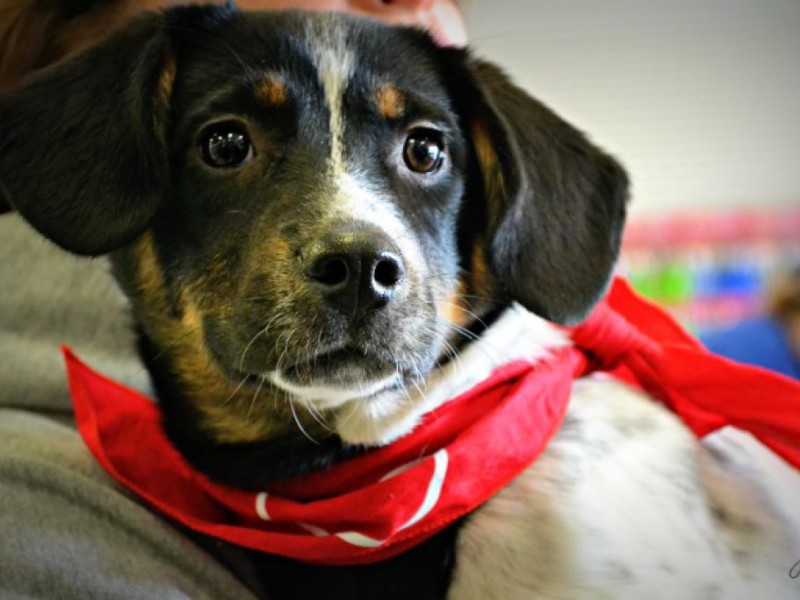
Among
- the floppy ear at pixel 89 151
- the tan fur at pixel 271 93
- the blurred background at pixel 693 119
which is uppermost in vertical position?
the tan fur at pixel 271 93

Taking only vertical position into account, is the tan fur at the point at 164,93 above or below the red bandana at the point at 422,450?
above

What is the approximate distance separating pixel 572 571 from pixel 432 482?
213 millimetres

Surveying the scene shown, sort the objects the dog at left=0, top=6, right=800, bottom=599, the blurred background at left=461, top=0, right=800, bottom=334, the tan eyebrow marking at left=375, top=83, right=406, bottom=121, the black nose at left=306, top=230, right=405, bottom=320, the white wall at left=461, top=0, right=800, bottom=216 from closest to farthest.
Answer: the black nose at left=306, top=230, right=405, bottom=320 < the dog at left=0, top=6, right=800, bottom=599 < the tan eyebrow marking at left=375, top=83, right=406, bottom=121 < the blurred background at left=461, top=0, right=800, bottom=334 < the white wall at left=461, top=0, right=800, bottom=216

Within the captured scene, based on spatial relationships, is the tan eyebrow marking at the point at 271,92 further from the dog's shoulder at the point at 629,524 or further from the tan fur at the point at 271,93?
the dog's shoulder at the point at 629,524

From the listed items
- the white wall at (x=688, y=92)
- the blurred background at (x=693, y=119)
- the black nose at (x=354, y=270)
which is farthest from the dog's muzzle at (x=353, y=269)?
the white wall at (x=688, y=92)

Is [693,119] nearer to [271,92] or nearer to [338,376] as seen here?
[271,92]

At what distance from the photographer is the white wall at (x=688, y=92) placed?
4.09m

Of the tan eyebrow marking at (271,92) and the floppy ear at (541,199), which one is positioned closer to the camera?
the tan eyebrow marking at (271,92)

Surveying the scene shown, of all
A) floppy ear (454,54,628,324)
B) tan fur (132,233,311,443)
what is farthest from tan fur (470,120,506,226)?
tan fur (132,233,311,443)

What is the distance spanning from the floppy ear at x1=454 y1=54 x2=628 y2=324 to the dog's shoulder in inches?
8.8

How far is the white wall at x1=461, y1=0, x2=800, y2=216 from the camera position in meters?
4.09

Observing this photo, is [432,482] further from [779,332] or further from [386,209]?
[779,332]

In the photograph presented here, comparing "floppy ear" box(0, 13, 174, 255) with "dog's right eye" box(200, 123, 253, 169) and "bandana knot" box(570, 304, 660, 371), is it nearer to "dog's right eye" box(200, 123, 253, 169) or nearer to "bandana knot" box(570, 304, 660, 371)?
"dog's right eye" box(200, 123, 253, 169)

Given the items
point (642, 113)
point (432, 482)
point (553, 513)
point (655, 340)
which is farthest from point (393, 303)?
point (642, 113)
